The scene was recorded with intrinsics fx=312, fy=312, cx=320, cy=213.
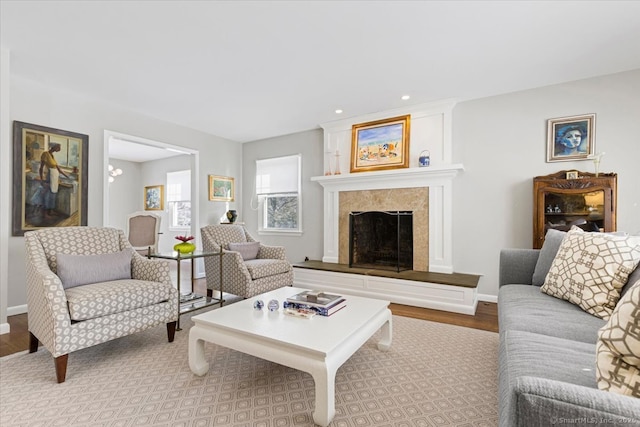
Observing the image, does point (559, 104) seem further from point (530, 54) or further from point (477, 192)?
point (477, 192)

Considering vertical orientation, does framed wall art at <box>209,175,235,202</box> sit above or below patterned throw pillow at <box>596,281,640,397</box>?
above

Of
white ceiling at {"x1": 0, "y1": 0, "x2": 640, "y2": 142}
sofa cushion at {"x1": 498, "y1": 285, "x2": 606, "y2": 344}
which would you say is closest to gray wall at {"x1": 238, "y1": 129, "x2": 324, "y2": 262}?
white ceiling at {"x1": 0, "y1": 0, "x2": 640, "y2": 142}

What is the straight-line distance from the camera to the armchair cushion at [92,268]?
2.22 metres

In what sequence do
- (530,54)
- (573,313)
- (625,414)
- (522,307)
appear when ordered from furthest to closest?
1. (530,54)
2. (522,307)
3. (573,313)
4. (625,414)

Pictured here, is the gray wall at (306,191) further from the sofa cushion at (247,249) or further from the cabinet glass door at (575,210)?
the cabinet glass door at (575,210)

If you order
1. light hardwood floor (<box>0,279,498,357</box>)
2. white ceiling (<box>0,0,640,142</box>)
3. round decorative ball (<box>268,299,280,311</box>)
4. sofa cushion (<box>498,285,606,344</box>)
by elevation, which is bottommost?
light hardwood floor (<box>0,279,498,357</box>)

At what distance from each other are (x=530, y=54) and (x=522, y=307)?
92.7 inches

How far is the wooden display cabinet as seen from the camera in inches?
119

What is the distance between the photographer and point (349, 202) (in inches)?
182

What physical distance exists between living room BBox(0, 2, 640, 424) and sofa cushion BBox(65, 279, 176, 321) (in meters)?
1.38

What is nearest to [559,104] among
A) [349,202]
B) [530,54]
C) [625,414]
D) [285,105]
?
[530,54]

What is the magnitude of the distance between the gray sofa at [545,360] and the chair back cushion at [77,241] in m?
2.85

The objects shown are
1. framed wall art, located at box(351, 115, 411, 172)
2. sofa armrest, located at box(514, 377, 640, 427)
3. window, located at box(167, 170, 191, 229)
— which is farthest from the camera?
window, located at box(167, 170, 191, 229)

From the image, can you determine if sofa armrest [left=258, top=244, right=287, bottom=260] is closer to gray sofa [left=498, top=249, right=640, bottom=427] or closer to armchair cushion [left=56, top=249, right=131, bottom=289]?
armchair cushion [left=56, top=249, right=131, bottom=289]
